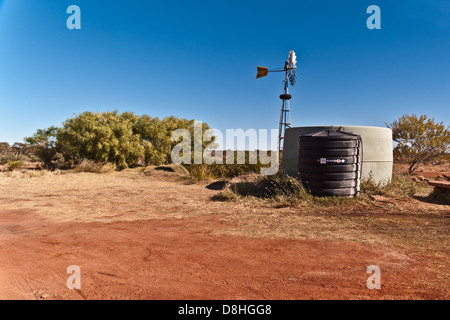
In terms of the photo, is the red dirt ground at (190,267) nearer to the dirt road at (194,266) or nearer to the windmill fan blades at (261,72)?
the dirt road at (194,266)

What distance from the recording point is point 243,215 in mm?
7363

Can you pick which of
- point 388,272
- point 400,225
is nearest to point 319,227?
point 400,225

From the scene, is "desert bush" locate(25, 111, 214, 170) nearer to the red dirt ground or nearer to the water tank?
the water tank

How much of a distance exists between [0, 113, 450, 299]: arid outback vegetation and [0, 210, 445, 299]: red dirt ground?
2cm

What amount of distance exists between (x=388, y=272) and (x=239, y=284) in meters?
1.98

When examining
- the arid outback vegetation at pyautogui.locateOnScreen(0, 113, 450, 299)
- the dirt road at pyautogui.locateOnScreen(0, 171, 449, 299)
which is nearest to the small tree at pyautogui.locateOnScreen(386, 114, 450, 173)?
the arid outback vegetation at pyautogui.locateOnScreen(0, 113, 450, 299)

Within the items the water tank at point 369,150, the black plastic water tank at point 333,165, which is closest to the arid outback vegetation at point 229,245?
the black plastic water tank at point 333,165

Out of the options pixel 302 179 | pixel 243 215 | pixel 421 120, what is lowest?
pixel 243 215

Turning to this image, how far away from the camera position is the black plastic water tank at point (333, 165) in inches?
337

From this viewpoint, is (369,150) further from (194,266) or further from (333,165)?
(194,266)

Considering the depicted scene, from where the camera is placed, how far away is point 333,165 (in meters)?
8.60

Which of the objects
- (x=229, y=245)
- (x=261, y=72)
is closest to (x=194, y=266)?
(x=229, y=245)
